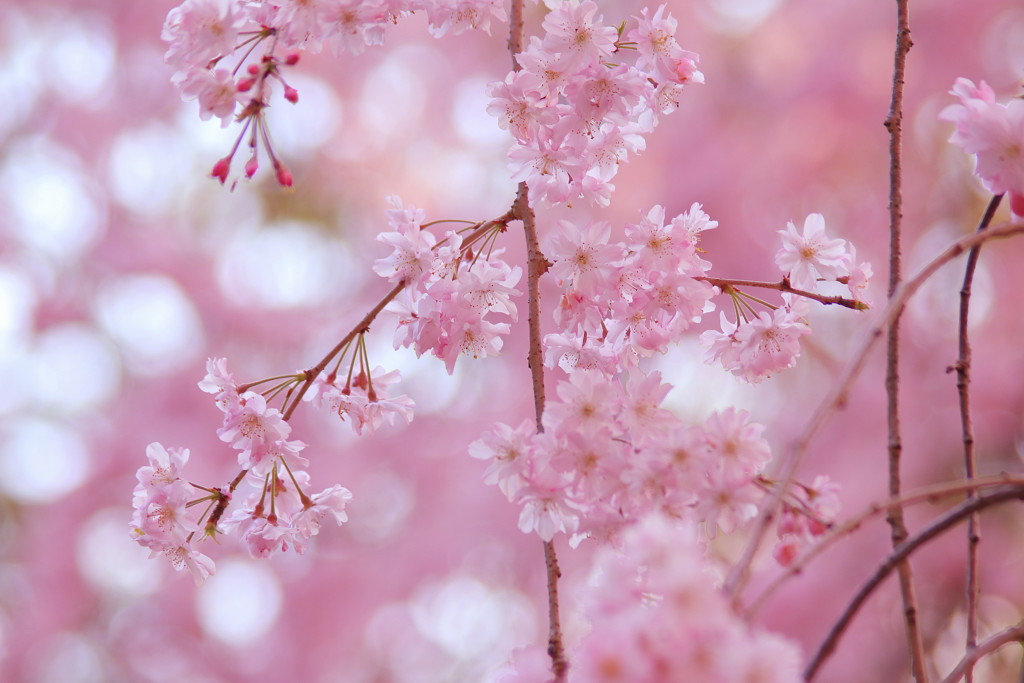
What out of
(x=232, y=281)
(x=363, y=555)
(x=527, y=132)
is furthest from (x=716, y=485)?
(x=232, y=281)

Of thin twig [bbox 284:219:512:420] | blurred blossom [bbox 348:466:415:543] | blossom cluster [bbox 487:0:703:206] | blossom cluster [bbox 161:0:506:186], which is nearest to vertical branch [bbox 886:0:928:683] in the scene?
blossom cluster [bbox 487:0:703:206]

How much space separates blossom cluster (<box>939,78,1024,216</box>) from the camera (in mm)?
623

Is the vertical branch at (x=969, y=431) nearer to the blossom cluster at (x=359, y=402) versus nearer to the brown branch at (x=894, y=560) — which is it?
the brown branch at (x=894, y=560)

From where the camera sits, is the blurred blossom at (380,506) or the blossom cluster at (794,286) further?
the blurred blossom at (380,506)

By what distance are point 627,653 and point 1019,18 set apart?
9.64ft

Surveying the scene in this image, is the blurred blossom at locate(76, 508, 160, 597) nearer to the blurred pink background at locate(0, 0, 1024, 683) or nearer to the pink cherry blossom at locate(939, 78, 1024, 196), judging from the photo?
the blurred pink background at locate(0, 0, 1024, 683)

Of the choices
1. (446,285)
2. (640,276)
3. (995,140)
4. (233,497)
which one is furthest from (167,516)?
(995,140)

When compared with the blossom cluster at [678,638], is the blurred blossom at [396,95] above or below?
above

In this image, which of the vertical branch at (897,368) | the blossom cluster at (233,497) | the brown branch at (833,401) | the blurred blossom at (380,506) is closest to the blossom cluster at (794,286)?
the vertical branch at (897,368)

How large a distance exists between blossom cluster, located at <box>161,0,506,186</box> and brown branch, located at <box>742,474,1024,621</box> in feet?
1.46

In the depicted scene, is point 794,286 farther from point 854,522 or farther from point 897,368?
point 854,522

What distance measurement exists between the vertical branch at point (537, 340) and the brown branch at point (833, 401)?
0.17 m

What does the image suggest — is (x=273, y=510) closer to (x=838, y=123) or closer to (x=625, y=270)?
(x=625, y=270)

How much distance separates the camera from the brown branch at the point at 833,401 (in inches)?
17.1
